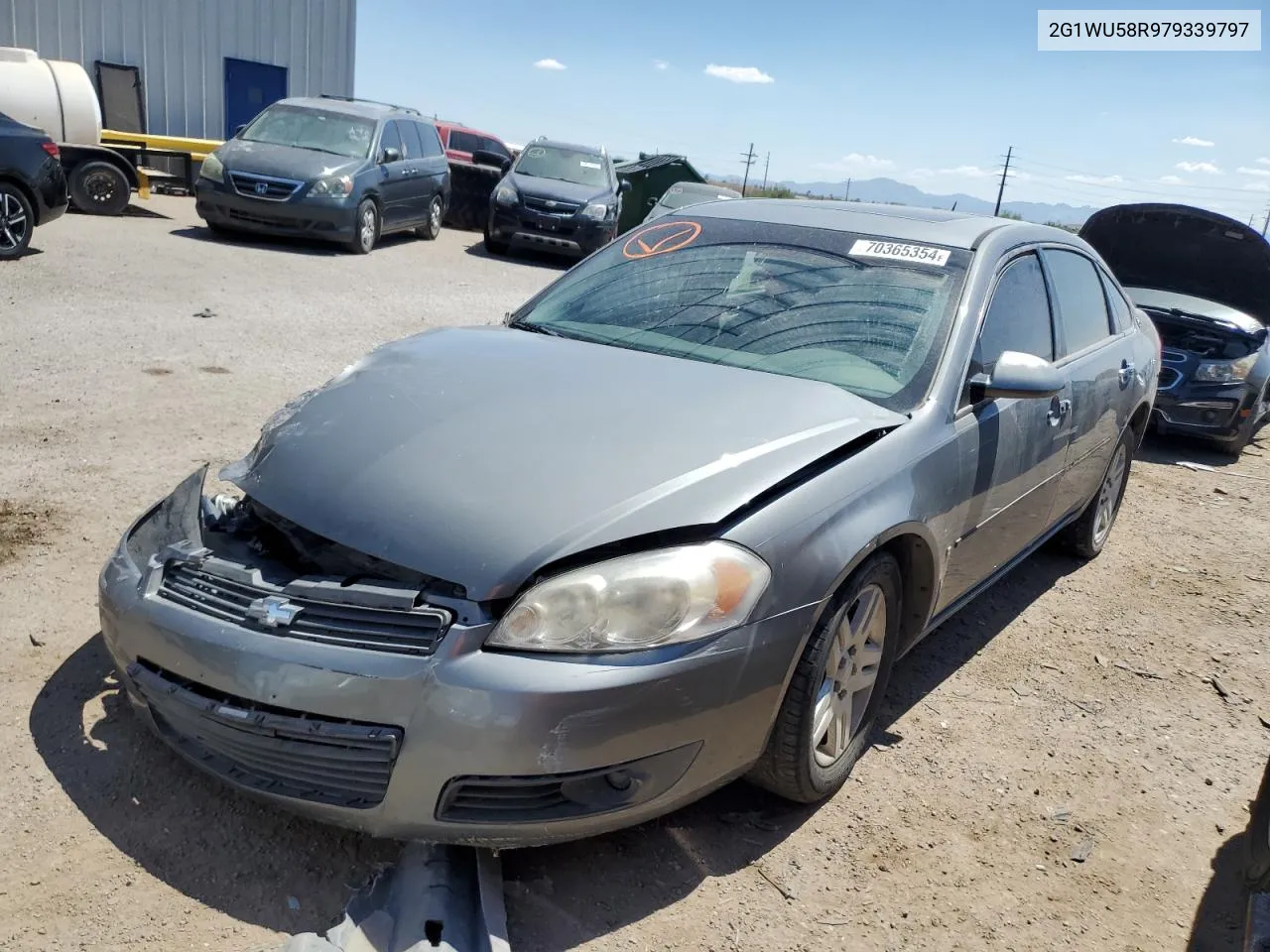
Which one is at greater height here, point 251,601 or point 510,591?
point 510,591

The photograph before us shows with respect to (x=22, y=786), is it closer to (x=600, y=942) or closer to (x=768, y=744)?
(x=600, y=942)

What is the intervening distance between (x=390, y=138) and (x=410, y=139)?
743 millimetres

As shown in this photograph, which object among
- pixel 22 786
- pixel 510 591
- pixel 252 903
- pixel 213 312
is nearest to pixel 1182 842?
pixel 510 591

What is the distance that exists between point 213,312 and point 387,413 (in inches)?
254

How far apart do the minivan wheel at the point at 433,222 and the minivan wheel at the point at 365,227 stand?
71.5 inches

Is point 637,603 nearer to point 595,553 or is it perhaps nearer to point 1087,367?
point 595,553

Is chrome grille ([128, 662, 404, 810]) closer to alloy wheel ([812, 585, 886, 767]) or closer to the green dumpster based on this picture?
alloy wheel ([812, 585, 886, 767])

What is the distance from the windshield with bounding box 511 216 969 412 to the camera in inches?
132

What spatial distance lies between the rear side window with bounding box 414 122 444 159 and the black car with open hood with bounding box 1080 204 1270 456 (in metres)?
9.45

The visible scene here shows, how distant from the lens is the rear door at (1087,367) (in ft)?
14.0

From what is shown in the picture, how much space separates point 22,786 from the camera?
8.76 feet

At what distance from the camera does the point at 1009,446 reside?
141 inches

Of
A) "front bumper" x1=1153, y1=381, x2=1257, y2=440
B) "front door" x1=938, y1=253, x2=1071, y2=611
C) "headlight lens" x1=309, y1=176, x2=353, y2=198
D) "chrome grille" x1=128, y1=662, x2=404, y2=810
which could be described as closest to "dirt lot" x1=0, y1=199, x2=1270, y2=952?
"chrome grille" x1=128, y1=662, x2=404, y2=810

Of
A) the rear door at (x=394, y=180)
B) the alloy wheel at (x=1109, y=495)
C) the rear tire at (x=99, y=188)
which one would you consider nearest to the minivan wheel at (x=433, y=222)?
the rear door at (x=394, y=180)
